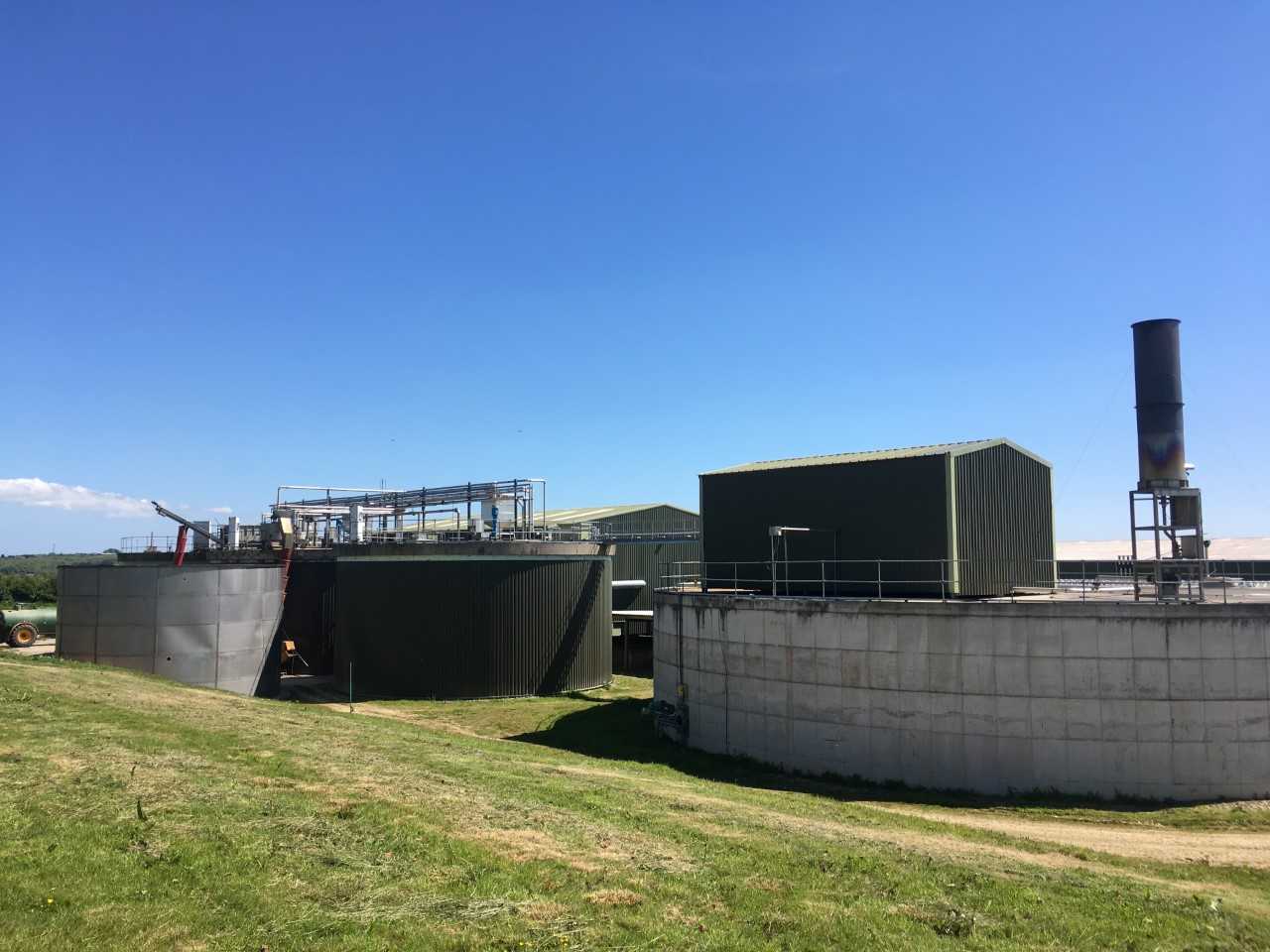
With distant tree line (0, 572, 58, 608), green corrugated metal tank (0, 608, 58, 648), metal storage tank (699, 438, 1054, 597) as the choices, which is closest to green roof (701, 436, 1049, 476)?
metal storage tank (699, 438, 1054, 597)

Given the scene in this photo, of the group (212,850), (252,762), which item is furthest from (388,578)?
(212,850)

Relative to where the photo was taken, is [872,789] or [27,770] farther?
[872,789]

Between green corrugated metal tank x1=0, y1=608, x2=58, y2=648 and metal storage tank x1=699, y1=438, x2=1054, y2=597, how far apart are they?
147 ft

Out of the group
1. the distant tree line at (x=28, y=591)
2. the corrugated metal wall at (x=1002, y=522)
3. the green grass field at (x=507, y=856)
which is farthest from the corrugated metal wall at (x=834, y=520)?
the distant tree line at (x=28, y=591)

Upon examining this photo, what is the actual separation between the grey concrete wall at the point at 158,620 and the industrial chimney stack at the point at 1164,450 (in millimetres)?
33660

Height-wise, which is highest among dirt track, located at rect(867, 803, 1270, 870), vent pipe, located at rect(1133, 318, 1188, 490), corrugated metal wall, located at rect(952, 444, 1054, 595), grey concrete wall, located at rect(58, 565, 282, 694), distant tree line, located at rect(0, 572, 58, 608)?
vent pipe, located at rect(1133, 318, 1188, 490)

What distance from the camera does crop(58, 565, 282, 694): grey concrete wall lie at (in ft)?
110

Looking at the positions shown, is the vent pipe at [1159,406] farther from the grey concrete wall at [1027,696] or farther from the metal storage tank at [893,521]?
the grey concrete wall at [1027,696]

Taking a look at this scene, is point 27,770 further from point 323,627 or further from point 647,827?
point 323,627

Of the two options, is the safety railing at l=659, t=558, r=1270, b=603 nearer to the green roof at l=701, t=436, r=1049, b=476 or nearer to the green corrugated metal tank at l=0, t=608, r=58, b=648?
the green roof at l=701, t=436, r=1049, b=476

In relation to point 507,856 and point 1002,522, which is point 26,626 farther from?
point 1002,522

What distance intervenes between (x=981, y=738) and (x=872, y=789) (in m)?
3.27

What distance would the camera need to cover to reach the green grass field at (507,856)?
376 inches

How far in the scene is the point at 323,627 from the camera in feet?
155
